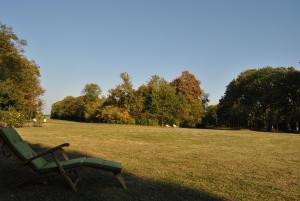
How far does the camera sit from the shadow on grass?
5516 mm

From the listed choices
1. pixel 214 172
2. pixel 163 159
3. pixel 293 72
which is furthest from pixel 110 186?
pixel 293 72

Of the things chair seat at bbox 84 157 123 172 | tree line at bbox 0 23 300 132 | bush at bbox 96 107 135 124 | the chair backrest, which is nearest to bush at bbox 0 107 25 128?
tree line at bbox 0 23 300 132

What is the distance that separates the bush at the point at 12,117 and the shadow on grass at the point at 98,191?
74.3 feet

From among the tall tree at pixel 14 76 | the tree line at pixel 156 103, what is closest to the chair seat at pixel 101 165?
the tall tree at pixel 14 76

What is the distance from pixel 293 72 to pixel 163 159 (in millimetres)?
45022

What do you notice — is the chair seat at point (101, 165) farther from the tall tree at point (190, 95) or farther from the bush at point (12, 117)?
the tall tree at point (190, 95)

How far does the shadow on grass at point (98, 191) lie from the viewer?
5.52m

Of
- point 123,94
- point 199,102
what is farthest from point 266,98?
point 123,94

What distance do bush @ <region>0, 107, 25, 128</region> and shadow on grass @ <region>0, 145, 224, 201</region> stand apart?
22.7m

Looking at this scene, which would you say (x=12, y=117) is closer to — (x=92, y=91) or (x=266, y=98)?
(x=266, y=98)

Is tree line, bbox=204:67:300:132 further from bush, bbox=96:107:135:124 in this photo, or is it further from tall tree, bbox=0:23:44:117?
tall tree, bbox=0:23:44:117

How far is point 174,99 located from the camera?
56.7 metres

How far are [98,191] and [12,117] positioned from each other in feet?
84.1

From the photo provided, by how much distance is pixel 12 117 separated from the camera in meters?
28.7
